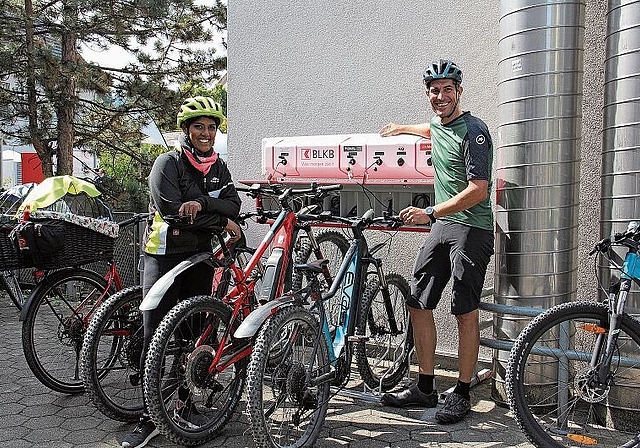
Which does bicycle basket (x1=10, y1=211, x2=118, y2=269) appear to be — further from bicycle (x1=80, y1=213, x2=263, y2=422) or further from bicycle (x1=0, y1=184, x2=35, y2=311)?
bicycle (x1=80, y1=213, x2=263, y2=422)

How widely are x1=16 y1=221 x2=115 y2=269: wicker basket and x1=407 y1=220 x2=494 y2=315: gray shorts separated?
2171mm

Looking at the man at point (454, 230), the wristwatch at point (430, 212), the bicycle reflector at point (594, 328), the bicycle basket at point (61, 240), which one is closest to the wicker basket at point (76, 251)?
the bicycle basket at point (61, 240)

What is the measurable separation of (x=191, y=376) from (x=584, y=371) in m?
2.09

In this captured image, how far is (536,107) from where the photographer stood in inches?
171

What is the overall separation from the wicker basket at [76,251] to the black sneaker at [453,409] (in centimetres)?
249

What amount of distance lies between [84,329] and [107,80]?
860cm

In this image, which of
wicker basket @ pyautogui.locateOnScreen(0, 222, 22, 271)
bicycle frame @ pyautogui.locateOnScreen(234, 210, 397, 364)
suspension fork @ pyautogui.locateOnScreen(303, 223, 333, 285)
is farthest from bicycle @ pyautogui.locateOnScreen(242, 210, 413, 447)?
wicker basket @ pyautogui.locateOnScreen(0, 222, 22, 271)

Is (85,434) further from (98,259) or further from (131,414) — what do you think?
(98,259)

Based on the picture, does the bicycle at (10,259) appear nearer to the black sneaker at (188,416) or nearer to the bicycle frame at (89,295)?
the bicycle frame at (89,295)

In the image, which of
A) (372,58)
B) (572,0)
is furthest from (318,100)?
(572,0)

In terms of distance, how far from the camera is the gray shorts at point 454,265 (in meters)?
4.22

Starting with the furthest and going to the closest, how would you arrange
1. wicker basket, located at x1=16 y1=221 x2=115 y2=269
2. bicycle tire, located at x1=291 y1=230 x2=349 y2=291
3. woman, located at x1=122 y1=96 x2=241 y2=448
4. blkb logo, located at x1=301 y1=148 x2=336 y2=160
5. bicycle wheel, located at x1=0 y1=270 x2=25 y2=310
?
bicycle wheel, located at x1=0 y1=270 x2=25 y2=310 < blkb logo, located at x1=301 y1=148 x2=336 y2=160 < bicycle tire, located at x1=291 y1=230 x2=349 y2=291 < wicker basket, located at x1=16 y1=221 x2=115 y2=269 < woman, located at x1=122 y1=96 x2=241 y2=448

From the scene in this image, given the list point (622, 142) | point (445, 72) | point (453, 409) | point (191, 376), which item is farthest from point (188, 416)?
point (622, 142)

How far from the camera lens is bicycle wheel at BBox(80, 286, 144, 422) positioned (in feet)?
13.3
